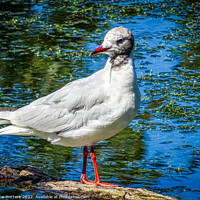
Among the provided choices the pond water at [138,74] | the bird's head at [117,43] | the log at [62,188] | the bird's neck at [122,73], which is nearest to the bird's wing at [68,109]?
the bird's neck at [122,73]

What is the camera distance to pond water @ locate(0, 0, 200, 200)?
28.0ft

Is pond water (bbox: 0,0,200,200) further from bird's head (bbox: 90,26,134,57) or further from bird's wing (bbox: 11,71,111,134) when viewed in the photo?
bird's head (bbox: 90,26,134,57)

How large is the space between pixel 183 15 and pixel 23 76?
6796 millimetres

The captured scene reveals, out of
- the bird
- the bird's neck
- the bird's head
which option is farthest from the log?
the bird's head

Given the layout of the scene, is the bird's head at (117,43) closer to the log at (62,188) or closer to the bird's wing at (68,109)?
the bird's wing at (68,109)

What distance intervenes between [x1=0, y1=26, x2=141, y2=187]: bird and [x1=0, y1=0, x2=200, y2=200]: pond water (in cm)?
90

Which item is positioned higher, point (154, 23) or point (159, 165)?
point (154, 23)

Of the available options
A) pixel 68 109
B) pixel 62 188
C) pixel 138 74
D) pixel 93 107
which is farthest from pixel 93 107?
pixel 138 74

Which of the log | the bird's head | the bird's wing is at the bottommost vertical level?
the log

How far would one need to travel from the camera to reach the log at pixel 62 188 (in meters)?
6.72

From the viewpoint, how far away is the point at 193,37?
50.1 ft

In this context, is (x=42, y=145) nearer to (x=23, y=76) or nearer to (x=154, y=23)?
(x=23, y=76)

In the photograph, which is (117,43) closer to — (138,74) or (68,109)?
(68,109)

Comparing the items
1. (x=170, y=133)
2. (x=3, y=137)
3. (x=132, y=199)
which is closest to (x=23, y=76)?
(x=3, y=137)
